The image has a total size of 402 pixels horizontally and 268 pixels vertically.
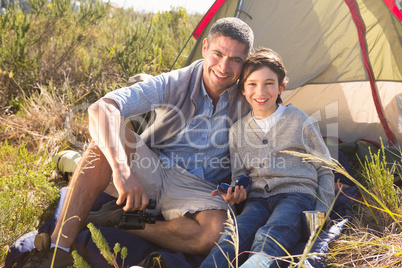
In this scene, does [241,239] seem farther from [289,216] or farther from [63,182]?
[63,182]

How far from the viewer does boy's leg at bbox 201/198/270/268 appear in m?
1.88

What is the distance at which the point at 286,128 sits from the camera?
8.12 feet

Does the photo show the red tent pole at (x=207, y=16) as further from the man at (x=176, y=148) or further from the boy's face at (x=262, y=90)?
the boy's face at (x=262, y=90)

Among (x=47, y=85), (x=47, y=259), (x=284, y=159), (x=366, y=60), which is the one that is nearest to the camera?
(x=47, y=259)

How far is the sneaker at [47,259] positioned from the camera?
205 cm

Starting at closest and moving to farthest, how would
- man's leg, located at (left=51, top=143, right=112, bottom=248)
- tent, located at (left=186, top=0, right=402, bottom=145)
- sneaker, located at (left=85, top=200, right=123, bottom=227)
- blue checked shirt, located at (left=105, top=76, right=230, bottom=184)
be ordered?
1. man's leg, located at (left=51, top=143, right=112, bottom=248)
2. sneaker, located at (left=85, top=200, right=123, bottom=227)
3. blue checked shirt, located at (left=105, top=76, right=230, bottom=184)
4. tent, located at (left=186, top=0, right=402, bottom=145)

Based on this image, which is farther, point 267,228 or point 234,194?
point 234,194

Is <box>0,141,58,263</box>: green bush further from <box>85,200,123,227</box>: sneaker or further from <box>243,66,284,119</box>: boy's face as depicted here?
<box>243,66,284,119</box>: boy's face

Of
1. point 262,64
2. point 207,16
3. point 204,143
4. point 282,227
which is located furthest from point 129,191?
point 207,16

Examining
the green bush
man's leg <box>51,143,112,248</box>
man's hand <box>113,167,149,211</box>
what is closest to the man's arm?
man's hand <box>113,167,149,211</box>

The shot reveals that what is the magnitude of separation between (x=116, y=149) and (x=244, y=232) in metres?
0.85

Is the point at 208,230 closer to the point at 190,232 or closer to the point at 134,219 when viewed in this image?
the point at 190,232

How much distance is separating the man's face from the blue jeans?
31.9 inches

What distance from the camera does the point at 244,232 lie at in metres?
2.14
